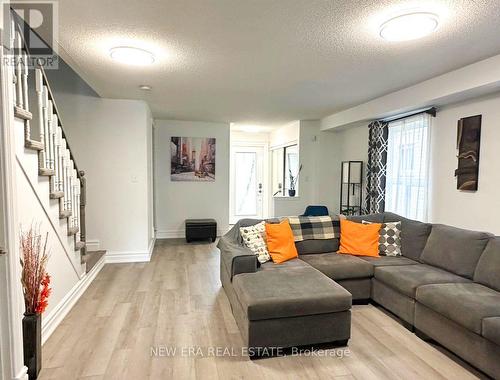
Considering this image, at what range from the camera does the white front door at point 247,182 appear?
817cm

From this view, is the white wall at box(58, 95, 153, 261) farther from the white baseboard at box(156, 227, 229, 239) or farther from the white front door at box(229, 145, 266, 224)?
the white front door at box(229, 145, 266, 224)

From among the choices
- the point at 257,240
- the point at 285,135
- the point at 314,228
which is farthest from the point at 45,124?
the point at 285,135

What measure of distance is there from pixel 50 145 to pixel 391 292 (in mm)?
3436

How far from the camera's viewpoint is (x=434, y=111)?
3.78 metres

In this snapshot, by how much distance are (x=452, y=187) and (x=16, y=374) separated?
4.20 m

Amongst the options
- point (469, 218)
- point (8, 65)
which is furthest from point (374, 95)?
point (8, 65)

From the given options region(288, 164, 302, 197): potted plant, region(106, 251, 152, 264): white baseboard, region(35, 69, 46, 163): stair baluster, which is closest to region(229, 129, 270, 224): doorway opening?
region(288, 164, 302, 197): potted plant

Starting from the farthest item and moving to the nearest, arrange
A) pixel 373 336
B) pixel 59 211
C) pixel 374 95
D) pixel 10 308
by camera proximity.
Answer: pixel 374 95 → pixel 59 211 → pixel 373 336 → pixel 10 308

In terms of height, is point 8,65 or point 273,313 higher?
point 8,65

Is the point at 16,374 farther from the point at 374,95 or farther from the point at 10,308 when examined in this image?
the point at 374,95

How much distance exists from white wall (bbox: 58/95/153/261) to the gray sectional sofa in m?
1.97

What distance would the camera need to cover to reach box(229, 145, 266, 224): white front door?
322 inches

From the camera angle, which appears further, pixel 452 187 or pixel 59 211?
pixel 452 187

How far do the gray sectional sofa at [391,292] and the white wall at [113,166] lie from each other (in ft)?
6.45
